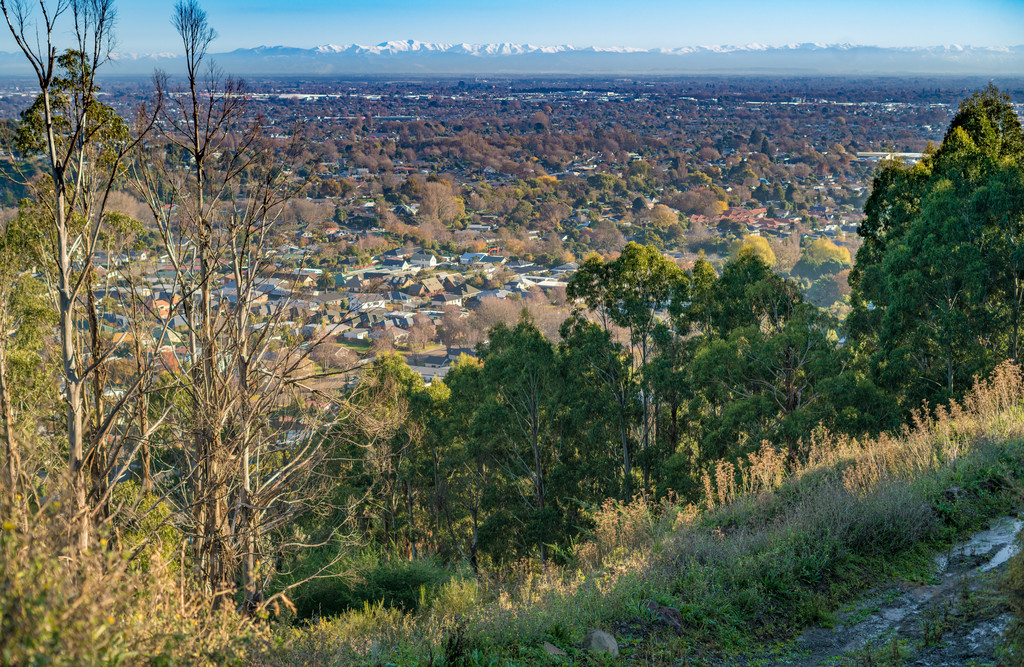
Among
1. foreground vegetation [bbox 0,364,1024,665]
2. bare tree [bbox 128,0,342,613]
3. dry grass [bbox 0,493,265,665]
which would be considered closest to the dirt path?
foreground vegetation [bbox 0,364,1024,665]

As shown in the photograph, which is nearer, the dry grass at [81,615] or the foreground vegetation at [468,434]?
the dry grass at [81,615]

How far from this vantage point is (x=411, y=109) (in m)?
110

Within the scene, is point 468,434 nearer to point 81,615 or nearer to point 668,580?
point 668,580

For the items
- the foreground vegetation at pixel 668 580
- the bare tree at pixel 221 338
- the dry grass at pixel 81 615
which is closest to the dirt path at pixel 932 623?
the foreground vegetation at pixel 668 580

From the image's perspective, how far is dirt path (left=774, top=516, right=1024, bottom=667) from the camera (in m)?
3.60

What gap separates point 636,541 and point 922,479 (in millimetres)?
2095

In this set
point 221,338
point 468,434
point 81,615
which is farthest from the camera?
point 468,434

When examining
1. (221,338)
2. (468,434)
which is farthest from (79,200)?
(468,434)

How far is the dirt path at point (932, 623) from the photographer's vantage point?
11.8 feet

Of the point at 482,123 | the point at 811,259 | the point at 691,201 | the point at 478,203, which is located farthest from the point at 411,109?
the point at 811,259

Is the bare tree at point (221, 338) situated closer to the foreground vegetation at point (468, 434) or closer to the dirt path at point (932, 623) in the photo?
the foreground vegetation at point (468, 434)

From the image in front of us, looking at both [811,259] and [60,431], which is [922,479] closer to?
[60,431]

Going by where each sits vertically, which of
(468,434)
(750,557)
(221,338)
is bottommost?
(468,434)

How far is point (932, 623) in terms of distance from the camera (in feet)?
12.5
